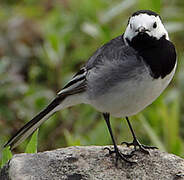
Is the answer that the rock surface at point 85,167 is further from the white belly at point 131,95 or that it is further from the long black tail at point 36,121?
the long black tail at point 36,121

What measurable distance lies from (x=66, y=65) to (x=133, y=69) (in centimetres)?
281

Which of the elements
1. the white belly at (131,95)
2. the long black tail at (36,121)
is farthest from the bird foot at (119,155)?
the long black tail at (36,121)

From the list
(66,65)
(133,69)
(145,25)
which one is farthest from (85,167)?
(66,65)

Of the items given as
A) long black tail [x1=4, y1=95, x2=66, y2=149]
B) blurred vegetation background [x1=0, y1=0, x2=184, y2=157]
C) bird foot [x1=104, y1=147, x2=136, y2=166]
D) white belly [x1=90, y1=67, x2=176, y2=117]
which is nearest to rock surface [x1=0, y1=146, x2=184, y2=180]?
bird foot [x1=104, y1=147, x2=136, y2=166]

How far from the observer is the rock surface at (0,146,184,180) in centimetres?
346

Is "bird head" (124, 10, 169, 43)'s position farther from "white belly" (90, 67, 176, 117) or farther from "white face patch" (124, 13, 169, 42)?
"white belly" (90, 67, 176, 117)

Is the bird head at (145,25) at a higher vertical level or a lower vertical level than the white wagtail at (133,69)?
higher

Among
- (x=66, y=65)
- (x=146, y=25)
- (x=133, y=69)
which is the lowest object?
A: (x=133, y=69)

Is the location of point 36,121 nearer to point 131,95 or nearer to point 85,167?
point 85,167

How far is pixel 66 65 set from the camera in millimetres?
6305

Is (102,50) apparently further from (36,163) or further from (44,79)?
(44,79)

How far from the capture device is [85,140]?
16.5ft

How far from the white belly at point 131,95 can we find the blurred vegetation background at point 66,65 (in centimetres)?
82

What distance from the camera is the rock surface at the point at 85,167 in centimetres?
346
